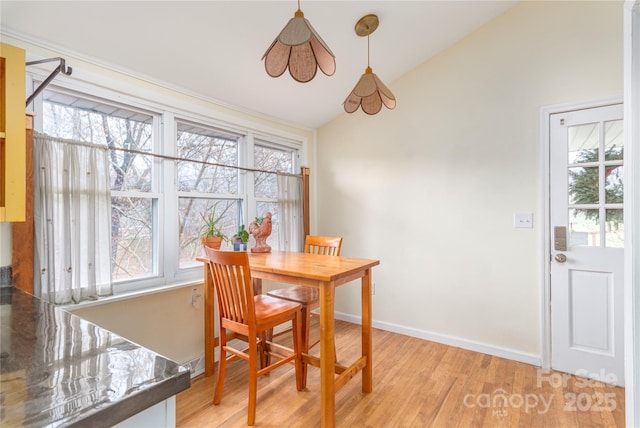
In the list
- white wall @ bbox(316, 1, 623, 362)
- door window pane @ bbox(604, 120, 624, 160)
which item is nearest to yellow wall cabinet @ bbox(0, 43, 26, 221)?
white wall @ bbox(316, 1, 623, 362)

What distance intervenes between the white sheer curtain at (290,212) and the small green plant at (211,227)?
71 cm

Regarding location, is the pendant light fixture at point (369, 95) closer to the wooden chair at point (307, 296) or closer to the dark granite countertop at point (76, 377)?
the wooden chair at point (307, 296)

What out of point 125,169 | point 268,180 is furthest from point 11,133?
point 268,180

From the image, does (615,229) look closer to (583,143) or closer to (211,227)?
(583,143)

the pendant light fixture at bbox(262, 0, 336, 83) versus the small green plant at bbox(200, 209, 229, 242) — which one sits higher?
the pendant light fixture at bbox(262, 0, 336, 83)

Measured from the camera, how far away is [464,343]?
2.74 m

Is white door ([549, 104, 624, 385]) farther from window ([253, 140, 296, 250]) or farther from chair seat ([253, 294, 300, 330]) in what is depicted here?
window ([253, 140, 296, 250])

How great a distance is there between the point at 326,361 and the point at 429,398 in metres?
0.86

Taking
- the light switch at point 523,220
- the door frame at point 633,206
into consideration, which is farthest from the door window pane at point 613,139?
the door frame at point 633,206

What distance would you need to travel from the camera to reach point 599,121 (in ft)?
7.29

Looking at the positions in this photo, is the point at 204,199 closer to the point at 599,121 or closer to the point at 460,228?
the point at 460,228

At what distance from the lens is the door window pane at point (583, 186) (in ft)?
7.36

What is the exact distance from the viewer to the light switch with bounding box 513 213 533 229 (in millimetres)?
2463

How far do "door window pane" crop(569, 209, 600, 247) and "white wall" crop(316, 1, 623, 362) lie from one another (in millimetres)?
220
